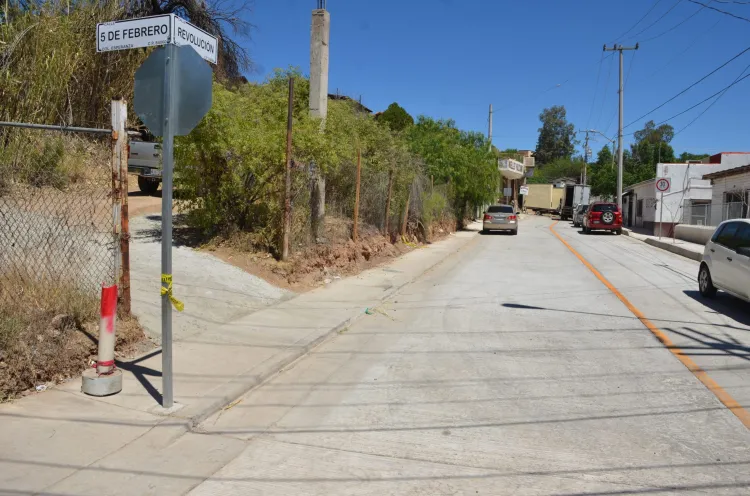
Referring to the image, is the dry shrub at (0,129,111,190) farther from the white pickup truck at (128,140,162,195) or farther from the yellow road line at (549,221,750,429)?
the yellow road line at (549,221,750,429)

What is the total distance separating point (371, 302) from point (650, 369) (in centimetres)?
507

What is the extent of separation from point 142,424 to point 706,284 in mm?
10779

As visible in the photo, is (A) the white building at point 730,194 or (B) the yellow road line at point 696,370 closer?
(B) the yellow road line at point 696,370

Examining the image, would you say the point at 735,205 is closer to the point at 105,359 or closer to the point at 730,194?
the point at 730,194

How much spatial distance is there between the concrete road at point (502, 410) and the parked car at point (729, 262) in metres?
0.54

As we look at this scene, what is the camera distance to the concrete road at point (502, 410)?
13.4 feet

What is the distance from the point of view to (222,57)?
2359 cm

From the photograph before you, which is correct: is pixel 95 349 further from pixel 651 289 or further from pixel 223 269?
pixel 651 289

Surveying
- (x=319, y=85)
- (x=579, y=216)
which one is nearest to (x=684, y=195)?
(x=579, y=216)

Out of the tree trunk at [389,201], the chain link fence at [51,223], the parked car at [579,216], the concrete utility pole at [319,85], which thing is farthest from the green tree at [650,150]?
the chain link fence at [51,223]

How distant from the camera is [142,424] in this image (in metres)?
4.76

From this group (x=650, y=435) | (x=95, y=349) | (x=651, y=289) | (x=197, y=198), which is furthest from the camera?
(x=651, y=289)

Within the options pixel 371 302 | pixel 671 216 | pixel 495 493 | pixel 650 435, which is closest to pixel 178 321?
pixel 371 302

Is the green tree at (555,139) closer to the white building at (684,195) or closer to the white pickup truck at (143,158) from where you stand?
the white building at (684,195)
